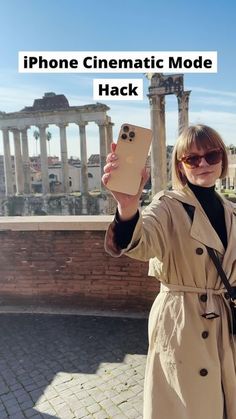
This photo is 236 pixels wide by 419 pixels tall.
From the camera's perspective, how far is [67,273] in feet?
19.4

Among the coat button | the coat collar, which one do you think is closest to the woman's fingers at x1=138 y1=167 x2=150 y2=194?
the coat collar

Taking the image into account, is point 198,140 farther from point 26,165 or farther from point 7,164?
point 26,165

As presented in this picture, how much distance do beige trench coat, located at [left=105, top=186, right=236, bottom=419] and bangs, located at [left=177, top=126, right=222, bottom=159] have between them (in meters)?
0.32

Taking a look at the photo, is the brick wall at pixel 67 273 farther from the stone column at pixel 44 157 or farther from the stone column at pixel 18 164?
the stone column at pixel 18 164

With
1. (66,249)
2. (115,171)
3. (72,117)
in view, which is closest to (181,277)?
(115,171)

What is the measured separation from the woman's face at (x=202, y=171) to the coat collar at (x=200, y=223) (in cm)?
8

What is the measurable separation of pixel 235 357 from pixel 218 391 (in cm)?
19

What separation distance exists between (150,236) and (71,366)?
2915 mm

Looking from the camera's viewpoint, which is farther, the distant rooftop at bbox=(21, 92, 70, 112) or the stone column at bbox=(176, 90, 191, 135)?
the distant rooftop at bbox=(21, 92, 70, 112)

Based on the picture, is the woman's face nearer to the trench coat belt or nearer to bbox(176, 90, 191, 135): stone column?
the trench coat belt

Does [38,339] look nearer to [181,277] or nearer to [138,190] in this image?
[181,277]

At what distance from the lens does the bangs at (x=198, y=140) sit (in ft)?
6.60

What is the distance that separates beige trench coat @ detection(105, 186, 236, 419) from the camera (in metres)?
1.95

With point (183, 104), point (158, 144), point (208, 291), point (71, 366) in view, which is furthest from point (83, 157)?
→ point (208, 291)
